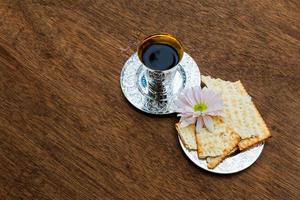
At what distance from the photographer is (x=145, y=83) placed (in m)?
0.98

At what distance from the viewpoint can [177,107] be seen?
3.02ft

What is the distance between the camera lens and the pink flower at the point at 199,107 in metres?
0.90

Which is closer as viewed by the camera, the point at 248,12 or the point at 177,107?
the point at 177,107

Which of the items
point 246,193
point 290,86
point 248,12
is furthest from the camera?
point 248,12

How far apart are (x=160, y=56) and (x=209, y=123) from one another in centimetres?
16

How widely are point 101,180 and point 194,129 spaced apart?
197 millimetres

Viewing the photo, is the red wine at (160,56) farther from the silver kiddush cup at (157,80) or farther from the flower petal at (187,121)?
the flower petal at (187,121)

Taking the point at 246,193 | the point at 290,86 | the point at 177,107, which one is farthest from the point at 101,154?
the point at 290,86

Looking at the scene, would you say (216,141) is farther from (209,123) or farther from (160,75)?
(160,75)

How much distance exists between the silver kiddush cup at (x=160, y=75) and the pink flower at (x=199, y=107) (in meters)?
0.05

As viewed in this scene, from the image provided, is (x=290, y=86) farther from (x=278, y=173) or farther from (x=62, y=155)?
(x=62, y=155)

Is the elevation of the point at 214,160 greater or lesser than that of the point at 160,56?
lesser

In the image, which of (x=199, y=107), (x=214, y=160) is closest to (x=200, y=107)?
(x=199, y=107)

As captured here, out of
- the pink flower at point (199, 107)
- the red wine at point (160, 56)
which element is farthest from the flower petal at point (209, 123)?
the red wine at point (160, 56)
